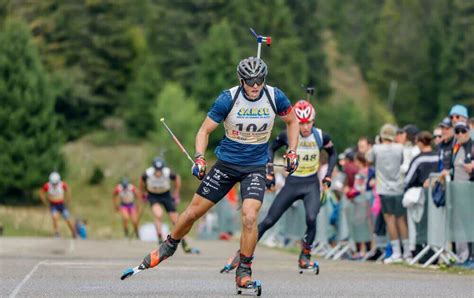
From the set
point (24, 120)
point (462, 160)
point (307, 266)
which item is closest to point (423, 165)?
point (462, 160)

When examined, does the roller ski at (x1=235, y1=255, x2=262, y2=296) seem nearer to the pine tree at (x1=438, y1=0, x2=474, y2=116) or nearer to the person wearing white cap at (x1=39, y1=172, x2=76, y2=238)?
the person wearing white cap at (x1=39, y1=172, x2=76, y2=238)

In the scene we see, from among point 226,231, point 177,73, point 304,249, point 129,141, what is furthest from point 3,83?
point 304,249

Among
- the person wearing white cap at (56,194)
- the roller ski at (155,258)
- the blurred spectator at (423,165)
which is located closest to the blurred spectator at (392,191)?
the blurred spectator at (423,165)

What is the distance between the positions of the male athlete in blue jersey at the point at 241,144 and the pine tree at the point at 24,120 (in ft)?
223

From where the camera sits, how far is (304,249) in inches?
740

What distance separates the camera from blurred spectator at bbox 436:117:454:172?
1995 cm

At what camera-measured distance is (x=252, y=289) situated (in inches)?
567

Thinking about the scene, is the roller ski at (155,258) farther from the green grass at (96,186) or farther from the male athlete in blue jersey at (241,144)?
the green grass at (96,186)

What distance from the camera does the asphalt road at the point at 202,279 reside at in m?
14.8

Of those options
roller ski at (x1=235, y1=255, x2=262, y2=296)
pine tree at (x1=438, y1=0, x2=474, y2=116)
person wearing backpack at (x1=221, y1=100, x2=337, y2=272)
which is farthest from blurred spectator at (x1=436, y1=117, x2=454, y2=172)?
pine tree at (x1=438, y1=0, x2=474, y2=116)

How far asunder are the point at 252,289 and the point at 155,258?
1226mm

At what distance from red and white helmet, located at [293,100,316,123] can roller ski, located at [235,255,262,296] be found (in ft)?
18.1

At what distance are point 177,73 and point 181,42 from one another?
326 centimetres

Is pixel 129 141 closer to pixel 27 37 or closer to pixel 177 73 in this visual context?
pixel 177 73
